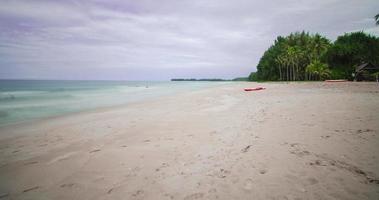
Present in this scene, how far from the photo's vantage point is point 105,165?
430 centimetres

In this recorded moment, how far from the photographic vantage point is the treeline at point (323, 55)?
48.5 meters

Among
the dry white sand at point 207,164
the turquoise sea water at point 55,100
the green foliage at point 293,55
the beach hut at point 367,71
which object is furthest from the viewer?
the green foliage at point 293,55

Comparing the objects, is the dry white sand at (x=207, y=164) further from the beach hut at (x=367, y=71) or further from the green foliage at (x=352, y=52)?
the green foliage at (x=352, y=52)

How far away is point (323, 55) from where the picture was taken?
5366 centimetres

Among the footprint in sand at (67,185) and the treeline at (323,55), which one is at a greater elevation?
the treeline at (323,55)

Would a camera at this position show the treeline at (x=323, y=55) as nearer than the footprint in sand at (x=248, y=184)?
No

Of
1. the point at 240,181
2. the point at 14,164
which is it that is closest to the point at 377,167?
the point at 240,181

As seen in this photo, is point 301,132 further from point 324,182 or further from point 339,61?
point 339,61

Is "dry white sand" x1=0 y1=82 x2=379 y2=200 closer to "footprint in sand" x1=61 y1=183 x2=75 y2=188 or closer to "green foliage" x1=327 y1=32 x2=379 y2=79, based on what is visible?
"footprint in sand" x1=61 y1=183 x2=75 y2=188

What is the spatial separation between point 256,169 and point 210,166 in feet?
2.75

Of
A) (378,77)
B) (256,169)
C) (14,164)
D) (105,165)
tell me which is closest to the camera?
(256,169)

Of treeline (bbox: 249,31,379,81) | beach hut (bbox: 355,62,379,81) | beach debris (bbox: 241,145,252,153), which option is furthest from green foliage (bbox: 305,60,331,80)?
beach debris (bbox: 241,145,252,153)

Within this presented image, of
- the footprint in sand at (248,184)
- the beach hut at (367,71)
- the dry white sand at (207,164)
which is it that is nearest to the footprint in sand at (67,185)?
the dry white sand at (207,164)

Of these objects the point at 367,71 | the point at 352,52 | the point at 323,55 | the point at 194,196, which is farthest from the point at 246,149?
the point at 323,55
